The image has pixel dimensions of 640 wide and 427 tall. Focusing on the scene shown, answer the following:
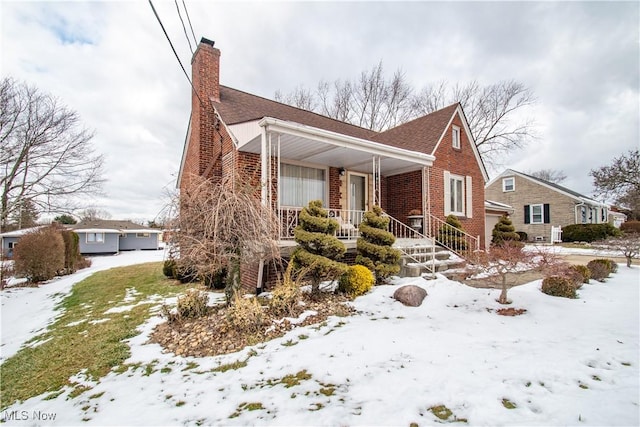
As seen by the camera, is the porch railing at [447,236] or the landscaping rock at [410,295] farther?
the porch railing at [447,236]

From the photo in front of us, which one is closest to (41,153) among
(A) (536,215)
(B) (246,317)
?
(B) (246,317)

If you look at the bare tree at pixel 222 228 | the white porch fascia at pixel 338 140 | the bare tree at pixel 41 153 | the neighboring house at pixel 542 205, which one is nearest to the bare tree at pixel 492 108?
the neighboring house at pixel 542 205

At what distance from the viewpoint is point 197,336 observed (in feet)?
15.6

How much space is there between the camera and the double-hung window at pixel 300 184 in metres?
9.48

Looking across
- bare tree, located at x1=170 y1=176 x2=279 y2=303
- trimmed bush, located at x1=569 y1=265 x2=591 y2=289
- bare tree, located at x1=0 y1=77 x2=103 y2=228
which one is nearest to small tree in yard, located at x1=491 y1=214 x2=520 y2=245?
trimmed bush, located at x1=569 y1=265 x2=591 y2=289

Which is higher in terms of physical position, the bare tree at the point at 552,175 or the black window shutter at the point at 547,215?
the bare tree at the point at 552,175

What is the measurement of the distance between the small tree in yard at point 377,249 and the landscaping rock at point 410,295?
3.43 ft

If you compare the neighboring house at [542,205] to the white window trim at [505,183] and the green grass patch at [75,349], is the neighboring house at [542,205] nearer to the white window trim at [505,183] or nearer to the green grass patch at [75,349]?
the white window trim at [505,183]

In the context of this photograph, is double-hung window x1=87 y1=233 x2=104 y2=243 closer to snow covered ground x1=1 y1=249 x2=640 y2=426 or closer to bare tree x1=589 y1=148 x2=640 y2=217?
snow covered ground x1=1 y1=249 x2=640 y2=426

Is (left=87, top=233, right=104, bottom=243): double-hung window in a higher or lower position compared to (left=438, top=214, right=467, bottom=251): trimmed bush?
lower

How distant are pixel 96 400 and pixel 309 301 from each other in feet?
11.9

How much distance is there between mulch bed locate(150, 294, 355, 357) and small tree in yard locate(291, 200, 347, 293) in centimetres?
64

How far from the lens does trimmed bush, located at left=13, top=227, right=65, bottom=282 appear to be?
13.6m

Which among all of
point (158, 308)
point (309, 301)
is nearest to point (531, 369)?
point (309, 301)
